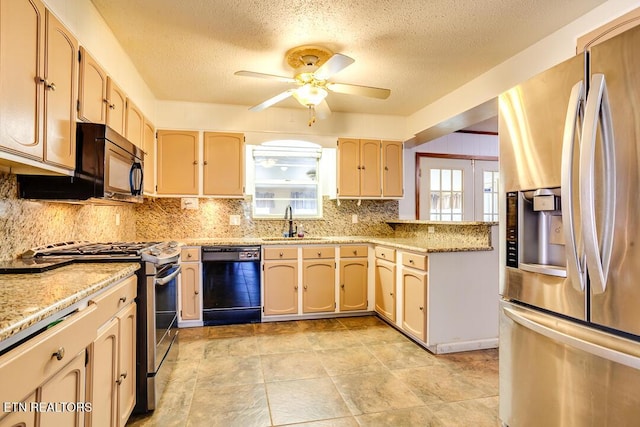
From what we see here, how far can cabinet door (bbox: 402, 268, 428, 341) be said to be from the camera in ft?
9.14

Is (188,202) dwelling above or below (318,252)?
above

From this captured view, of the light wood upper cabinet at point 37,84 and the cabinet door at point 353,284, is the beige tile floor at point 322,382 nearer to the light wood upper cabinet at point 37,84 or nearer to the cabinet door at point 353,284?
the cabinet door at point 353,284

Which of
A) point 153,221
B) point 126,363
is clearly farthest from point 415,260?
point 153,221

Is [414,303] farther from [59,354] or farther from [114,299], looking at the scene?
[59,354]

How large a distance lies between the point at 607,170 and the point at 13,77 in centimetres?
220

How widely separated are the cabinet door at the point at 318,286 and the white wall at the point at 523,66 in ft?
6.39

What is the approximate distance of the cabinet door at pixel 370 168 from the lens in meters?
4.02

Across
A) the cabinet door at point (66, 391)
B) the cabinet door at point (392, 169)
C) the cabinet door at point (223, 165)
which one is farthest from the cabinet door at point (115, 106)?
the cabinet door at point (392, 169)

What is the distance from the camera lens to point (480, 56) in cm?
258


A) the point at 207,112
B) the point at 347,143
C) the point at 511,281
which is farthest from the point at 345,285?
the point at 207,112

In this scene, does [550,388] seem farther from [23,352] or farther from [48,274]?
[48,274]

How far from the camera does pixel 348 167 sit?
3.98 meters

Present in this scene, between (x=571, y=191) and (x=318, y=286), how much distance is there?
272 centimetres

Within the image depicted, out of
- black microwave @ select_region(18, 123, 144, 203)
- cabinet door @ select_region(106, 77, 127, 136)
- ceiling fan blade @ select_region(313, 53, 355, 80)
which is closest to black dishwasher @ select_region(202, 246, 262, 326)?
cabinet door @ select_region(106, 77, 127, 136)
